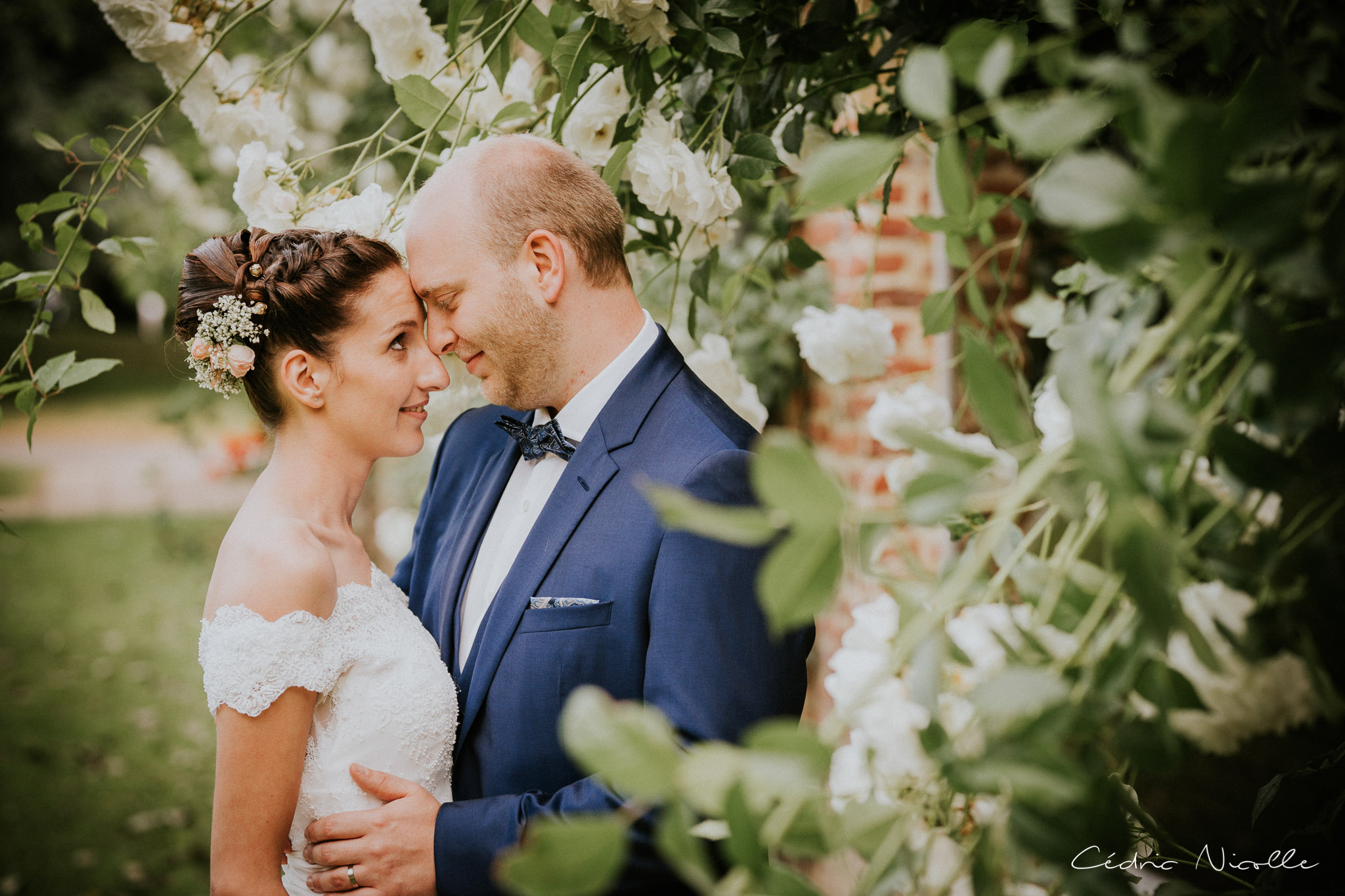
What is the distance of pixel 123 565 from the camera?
7.54 meters

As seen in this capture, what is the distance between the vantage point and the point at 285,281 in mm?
1514

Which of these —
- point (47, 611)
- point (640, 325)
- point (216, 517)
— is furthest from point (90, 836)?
point (216, 517)

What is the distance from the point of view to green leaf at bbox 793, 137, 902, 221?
0.51 m

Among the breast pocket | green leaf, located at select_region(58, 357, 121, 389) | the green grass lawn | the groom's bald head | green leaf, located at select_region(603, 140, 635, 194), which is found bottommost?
the green grass lawn

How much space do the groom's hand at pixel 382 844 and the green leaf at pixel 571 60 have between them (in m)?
1.09

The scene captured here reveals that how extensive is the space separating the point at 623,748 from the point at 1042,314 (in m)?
1.07

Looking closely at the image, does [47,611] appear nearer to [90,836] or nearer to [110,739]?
[110,739]

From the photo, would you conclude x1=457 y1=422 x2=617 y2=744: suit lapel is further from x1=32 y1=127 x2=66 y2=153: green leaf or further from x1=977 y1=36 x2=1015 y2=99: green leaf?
x1=977 y1=36 x2=1015 y2=99: green leaf

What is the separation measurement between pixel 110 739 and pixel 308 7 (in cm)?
404

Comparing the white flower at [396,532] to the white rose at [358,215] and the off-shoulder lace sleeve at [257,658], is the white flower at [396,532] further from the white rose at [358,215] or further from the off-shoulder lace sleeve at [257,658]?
the white rose at [358,215]

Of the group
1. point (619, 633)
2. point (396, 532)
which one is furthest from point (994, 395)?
point (396, 532)

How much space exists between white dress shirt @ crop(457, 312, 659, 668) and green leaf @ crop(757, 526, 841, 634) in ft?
3.73

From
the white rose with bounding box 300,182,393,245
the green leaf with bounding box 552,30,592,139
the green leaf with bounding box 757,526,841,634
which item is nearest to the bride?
the white rose with bounding box 300,182,393,245

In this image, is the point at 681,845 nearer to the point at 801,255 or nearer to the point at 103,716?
the point at 801,255
